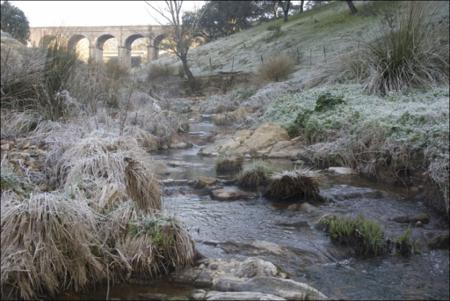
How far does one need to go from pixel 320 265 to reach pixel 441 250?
994 millimetres

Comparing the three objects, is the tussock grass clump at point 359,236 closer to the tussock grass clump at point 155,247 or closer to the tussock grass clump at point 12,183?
the tussock grass clump at point 155,247

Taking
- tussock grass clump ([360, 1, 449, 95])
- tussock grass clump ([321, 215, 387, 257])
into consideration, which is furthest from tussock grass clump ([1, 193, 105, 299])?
tussock grass clump ([360, 1, 449, 95])

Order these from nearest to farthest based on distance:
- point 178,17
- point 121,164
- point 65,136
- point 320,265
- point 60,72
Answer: point 320,265
point 121,164
point 65,136
point 60,72
point 178,17

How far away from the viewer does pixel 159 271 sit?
3078mm

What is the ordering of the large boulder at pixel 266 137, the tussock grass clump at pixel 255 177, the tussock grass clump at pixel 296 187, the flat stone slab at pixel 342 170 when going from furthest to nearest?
the large boulder at pixel 266 137 < the flat stone slab at pixel 342 170 < the tussock grass clump at pixel 255 177 < the tussock grass clump at pixel 296 187

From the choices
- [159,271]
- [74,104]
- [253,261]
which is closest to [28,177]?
[159,271]

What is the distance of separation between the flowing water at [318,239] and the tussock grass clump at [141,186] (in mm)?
312

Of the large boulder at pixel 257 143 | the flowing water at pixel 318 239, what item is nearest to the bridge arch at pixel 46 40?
the large boulder at pixel 257 143

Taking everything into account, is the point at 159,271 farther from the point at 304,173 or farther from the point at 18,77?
the point at 18,77

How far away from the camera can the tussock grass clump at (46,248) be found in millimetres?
2674

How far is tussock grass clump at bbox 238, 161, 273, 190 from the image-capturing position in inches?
214

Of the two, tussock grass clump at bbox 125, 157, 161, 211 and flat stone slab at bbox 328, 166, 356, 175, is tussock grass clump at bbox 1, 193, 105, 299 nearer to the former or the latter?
tussock grass clump at bbox 125, 157, 161, 211

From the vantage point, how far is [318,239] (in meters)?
3.80

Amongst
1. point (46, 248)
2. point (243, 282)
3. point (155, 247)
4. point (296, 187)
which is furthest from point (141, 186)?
point (296, 187)
